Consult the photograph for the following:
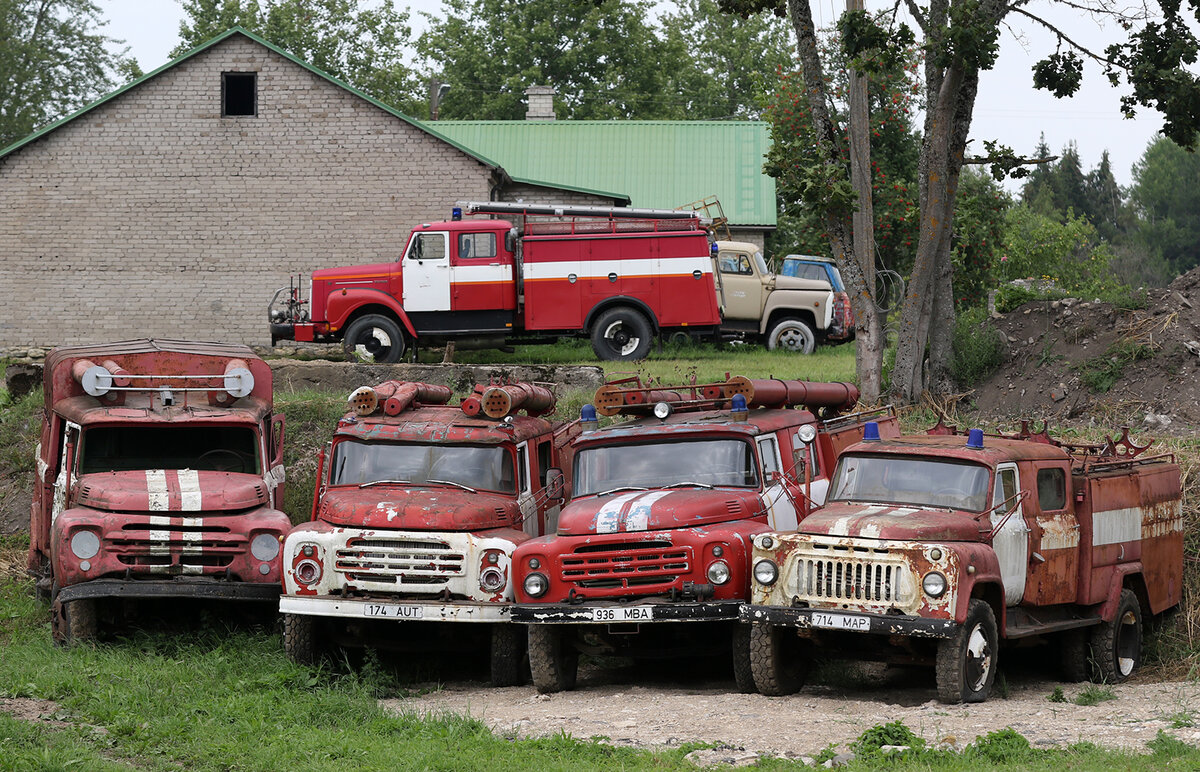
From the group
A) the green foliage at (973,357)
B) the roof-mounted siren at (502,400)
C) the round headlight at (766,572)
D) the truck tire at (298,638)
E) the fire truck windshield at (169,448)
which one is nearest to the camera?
the round headlight at (766,572)

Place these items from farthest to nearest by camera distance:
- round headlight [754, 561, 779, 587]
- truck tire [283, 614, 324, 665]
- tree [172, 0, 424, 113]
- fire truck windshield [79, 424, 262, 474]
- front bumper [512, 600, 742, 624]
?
tree [172, 0, 424, 113]
fire truck windshield [79, 424, 262, 474]
truck tire [283, 614, 324, 665]
front bumper [512, 600, 742, 624]
round headlight [754, 561, 779, 587]

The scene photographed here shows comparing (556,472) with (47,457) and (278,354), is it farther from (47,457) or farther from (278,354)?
(278,354)

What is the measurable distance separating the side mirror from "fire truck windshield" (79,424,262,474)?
101 inches

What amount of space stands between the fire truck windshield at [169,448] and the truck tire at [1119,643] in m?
7.18

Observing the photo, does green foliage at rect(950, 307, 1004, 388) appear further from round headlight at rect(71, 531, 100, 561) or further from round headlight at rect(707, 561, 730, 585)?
round headlight at rect(71, 531, 100, 561)

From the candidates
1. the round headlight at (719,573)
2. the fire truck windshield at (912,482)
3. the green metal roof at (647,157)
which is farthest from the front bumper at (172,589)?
the green metal roof at (647,157)

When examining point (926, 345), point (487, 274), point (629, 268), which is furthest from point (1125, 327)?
point (487, 274)

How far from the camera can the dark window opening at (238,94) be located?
Answer: 28538mm

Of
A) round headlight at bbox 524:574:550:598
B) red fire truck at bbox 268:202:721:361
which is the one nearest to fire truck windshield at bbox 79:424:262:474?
round headlight at bbox 524:574:550:598

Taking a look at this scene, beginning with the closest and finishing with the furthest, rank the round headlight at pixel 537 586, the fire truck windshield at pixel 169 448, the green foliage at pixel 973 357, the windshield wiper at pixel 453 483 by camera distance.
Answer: the round headlight at pixel 537 586 → the windshield wiper at pixel 453 483 → the fire truck windshield at pixel 169 448 → the green foliage at pixel 973 357

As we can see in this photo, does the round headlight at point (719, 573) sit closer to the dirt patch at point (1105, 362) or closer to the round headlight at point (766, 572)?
the round headlight at point (766, 572)

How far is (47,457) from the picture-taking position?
12500mm

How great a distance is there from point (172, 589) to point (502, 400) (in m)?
2.95

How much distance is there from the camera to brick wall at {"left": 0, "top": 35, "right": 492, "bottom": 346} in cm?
2841
